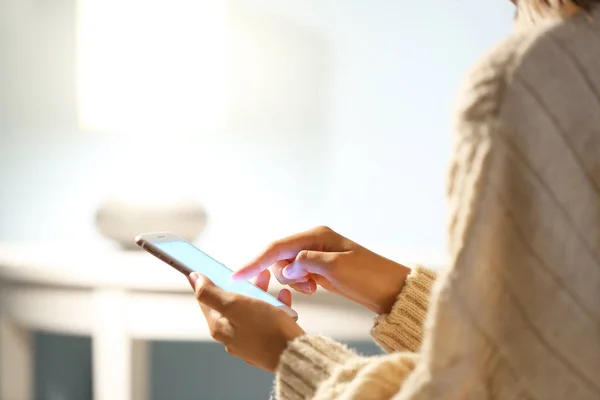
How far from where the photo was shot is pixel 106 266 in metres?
1.00

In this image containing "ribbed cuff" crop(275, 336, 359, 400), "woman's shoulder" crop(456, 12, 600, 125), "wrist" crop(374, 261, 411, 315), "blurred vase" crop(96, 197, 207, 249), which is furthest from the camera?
"blurred vase" crop(96, 197, 207, 249)

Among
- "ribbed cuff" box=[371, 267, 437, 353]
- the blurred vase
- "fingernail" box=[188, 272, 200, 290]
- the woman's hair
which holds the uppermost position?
the woman's hair

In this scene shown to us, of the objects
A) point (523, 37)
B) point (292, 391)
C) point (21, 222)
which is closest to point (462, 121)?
point (523, 37)

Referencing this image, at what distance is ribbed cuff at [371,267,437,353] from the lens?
693mm

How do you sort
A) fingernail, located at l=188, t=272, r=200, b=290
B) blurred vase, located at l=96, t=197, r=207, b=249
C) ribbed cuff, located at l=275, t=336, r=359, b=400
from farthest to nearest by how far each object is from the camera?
A: blurred vase, located at l=96, t=197, r=207, b=249 → fingernail, located at l=188, t=272, r=200, b=290 → ribbed cuff, located at l=275, t=336, r=359, b=400

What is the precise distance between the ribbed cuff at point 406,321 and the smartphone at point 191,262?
12 cm

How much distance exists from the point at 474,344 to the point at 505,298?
3 centimetres

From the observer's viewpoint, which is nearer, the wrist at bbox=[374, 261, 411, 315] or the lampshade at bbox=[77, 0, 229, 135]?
the wrist at bbox=[374, 261, 411, 315]

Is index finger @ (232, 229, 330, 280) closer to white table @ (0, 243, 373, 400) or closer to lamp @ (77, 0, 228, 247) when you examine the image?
white table @ (0, 243, 373, 400)

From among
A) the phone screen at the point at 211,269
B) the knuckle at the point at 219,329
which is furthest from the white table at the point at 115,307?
the knuckle at the point at 219,329

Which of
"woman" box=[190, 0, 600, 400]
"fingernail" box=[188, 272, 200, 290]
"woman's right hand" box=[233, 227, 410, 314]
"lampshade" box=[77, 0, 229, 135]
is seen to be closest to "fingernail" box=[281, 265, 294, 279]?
"woman's right hand" box=[233, 227, 410, 314]

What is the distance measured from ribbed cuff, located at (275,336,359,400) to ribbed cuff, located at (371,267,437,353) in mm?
186

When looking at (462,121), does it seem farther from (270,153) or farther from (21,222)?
(21,222)

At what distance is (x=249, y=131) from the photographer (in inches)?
53.1
